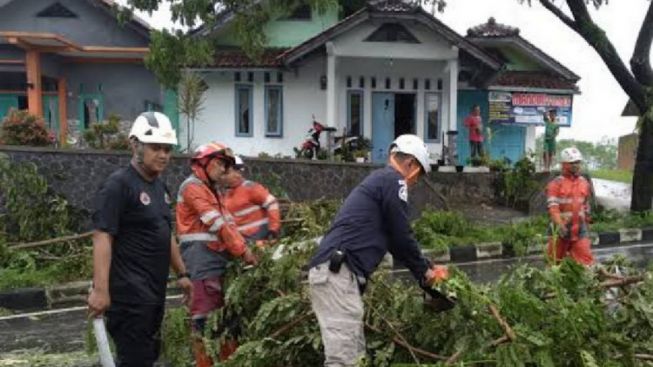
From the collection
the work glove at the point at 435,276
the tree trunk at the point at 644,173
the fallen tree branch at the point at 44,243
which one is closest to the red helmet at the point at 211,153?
the work glove at the point at 435,276

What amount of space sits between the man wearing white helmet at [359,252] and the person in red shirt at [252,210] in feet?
6.72

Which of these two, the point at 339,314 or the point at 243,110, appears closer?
the point at 339,314

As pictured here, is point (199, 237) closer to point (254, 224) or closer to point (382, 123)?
point (254, 224)

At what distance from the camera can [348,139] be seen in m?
18.9

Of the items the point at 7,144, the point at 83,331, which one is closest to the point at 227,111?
the point at 7,144

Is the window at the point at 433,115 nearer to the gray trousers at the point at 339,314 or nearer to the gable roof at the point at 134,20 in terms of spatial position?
the gable roof at the point at 134,20

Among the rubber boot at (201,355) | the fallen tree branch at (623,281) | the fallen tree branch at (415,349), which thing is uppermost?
the fallen tree branch at (623,281)

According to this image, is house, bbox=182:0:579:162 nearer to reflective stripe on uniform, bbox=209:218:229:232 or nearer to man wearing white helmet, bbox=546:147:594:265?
man wearing white helmet, bbox=546:147:594:265

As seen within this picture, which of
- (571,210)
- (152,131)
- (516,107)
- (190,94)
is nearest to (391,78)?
(516,107)

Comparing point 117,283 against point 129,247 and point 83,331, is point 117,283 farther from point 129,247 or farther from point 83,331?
point 83,331

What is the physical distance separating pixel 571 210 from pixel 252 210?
11.9ft

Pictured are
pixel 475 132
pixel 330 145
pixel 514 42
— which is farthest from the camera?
pixel 514 42

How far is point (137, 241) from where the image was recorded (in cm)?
383

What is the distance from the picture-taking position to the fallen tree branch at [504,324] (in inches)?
142
